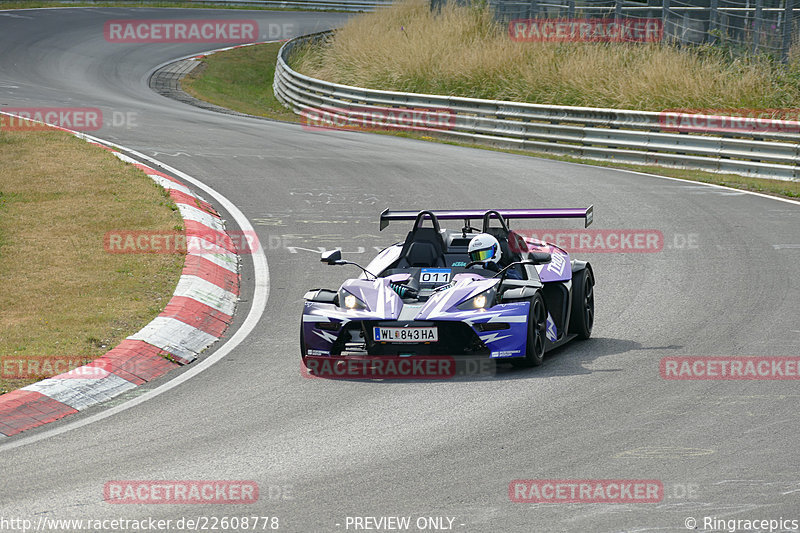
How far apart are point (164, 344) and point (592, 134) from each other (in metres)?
15.7

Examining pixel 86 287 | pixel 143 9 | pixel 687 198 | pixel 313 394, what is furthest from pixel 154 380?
pixel 143 9

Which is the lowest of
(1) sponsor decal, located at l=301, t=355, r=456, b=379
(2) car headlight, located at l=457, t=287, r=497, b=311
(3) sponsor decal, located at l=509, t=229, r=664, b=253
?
(3) sponsor decal, located at l=509, t=229, r=664, b=253

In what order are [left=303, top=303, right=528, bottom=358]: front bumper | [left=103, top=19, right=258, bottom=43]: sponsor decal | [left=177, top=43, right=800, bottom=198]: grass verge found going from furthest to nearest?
[left=103, top=19, right=258, bottom=43]: sponsor decal → [left=177, top=43, right=800, bottom=198]: grass verge → [left=303, top=303, right=528, bottom=358]: front bumper

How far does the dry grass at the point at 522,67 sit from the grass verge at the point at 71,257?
12.8 metres

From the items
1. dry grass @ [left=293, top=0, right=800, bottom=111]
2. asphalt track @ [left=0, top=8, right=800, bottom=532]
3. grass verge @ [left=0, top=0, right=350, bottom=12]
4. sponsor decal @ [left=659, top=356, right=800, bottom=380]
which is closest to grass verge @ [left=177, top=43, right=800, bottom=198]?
dry grass @ [left=293, top=0, right=800, bottom=111]

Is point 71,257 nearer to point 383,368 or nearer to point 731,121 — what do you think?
point 383,368

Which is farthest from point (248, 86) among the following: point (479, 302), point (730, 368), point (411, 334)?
point (730, 368)

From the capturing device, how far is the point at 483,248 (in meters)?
10.5

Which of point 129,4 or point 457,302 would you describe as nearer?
point 457,302

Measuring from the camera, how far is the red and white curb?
847cm

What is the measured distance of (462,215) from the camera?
37.2ft

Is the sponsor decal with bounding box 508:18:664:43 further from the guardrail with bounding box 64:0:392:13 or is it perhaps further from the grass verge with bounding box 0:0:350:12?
the guardrail with bounding box 64:0:392:13

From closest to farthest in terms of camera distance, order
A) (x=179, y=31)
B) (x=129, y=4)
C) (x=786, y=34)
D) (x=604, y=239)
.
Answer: (x=604, y=239) < (x=786, y=34) < (x=179, y=31) < (x=129, y=4)

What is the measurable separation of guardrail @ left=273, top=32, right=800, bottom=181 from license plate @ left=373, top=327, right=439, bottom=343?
13.6m
